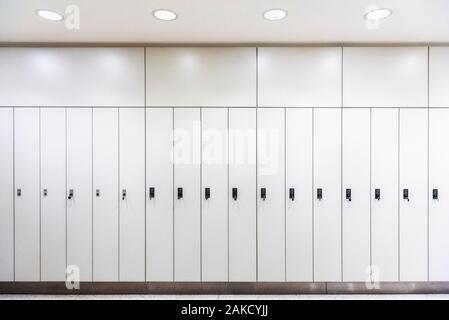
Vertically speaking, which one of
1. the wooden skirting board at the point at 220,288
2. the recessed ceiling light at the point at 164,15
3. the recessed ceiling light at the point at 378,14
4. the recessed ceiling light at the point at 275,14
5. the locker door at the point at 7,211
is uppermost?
the recessed ceiling light at the point at 164,15

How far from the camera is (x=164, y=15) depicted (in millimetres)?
2447

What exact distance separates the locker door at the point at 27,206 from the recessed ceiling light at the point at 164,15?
6.03 ft

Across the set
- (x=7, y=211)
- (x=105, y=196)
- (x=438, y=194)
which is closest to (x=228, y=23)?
(x=105, y=196)

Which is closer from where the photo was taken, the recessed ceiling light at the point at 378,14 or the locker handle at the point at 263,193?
the recessed ceiling light at the point at 378,14

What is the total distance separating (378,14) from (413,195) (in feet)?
6.31

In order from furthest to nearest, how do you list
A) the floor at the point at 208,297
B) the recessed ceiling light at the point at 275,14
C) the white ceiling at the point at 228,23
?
the floor at the point at 208,297 → the recessed ceiling light at the point at 275,14 → the white ceiling at the point at 228,23

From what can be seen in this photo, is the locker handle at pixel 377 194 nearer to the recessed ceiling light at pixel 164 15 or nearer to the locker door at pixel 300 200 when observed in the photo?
the locker door at pixel 300 200

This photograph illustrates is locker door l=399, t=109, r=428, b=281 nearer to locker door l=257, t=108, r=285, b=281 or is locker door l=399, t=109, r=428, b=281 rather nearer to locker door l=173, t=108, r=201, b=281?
locker door l=257, t=108, r=285, b=281

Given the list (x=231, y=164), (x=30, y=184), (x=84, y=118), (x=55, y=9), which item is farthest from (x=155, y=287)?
(x=55, y=9)

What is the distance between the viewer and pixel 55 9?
7.69ft

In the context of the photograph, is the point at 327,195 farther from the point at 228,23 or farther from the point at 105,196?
the point at 105,196

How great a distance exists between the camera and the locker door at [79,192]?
2986 millimetres

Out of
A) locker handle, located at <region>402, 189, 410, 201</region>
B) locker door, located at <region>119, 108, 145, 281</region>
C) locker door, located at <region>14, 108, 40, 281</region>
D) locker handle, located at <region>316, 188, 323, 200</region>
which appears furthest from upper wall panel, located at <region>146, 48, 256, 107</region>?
locker handle, located at <region>402, 189, 410, 201</region>

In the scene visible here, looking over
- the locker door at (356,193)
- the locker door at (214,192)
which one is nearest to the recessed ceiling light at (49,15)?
the locker door at (214,192)
